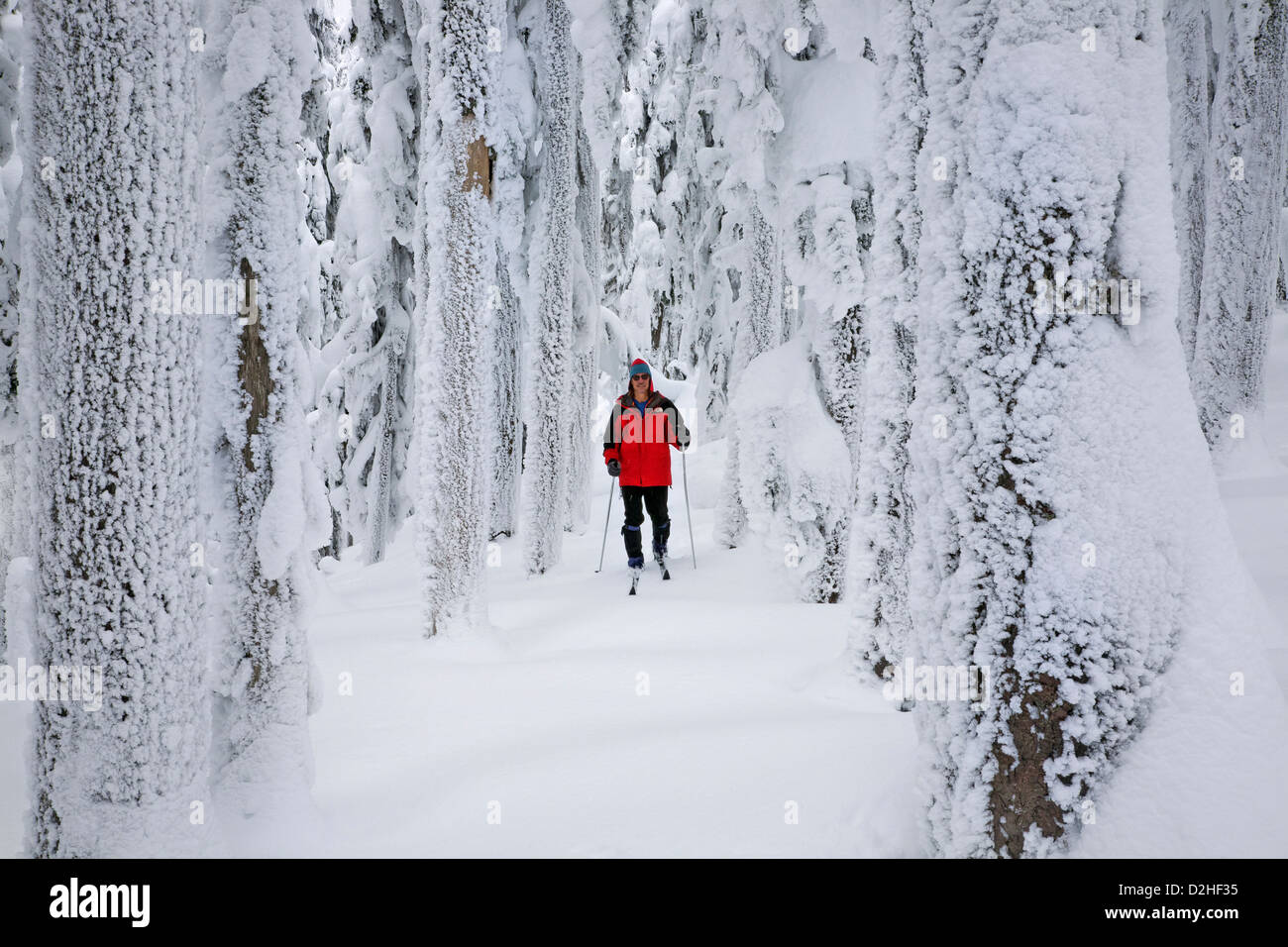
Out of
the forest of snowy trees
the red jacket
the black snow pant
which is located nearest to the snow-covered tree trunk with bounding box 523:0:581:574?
the red jacket

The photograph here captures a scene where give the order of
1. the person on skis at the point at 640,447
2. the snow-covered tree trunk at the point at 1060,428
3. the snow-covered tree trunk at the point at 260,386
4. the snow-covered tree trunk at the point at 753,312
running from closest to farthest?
the snow-covered tree trunk at the point at 1060,428
the snow-covered tree trunk at the point at 260,386
the person on skis at the point at 640,447
the snow-covered tree trunk at the point at 753,312

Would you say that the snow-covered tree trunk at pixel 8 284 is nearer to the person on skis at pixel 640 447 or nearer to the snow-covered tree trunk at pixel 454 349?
the snow-covered tree trunk at pixel 454 349

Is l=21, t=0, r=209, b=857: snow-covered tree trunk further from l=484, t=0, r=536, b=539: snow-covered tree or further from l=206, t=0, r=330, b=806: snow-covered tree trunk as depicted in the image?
l=484, t=0, r=536, b=539: snow-covered tree

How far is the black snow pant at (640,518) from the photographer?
22.3 feet

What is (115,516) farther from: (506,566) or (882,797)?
(506,566)

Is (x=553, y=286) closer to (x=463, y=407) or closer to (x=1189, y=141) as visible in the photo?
(x=463, y=407)

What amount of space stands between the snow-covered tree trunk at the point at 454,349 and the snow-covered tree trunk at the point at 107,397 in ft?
8.86

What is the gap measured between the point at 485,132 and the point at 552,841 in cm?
431

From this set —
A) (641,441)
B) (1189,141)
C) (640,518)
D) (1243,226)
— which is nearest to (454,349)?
(641,441)

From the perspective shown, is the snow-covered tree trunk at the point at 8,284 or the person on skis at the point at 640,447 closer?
the snow-covered tree trunk at the point at 8,284

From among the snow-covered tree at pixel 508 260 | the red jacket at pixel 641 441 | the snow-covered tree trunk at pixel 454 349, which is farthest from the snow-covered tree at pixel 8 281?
the red jacket at pixel 641 441

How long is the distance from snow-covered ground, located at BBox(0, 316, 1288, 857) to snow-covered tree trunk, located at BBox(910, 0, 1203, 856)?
18cm

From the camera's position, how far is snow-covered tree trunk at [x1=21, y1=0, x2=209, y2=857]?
6.52ft
